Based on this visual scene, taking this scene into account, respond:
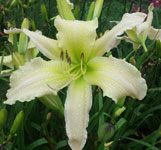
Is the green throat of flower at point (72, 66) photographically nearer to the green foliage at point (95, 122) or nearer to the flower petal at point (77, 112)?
the flower petal at point (77, 112)

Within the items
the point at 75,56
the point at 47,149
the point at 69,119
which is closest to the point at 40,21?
the point at 47,149

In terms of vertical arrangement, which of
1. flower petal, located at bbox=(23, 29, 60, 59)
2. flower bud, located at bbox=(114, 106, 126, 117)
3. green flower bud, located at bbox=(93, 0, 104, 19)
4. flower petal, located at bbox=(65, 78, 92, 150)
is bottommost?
flower bud, located at bbox=(114, 106, 126, 117)

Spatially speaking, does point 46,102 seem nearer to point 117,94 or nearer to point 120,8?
point 117,94

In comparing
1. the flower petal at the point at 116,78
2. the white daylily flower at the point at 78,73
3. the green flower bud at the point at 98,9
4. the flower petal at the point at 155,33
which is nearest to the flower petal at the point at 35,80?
the white daylily flower at the point at 78,73

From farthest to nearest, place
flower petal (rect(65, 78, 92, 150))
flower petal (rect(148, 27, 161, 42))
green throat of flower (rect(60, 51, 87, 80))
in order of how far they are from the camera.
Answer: flower petal (rect(148, 27, 161, 42)) → green throat of flower (rect(60, 51, 87, 80)) → flower petal (rect(65, 78, 92, 150))

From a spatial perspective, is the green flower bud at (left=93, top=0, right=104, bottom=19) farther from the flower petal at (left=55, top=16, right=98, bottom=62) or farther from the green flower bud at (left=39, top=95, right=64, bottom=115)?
the green flower bud at (left=39, top=95, right=64, bottom=115)

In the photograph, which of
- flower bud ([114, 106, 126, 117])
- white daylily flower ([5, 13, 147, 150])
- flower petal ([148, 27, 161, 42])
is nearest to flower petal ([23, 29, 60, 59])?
white daylily flower ([5, 13, 147, 150])
